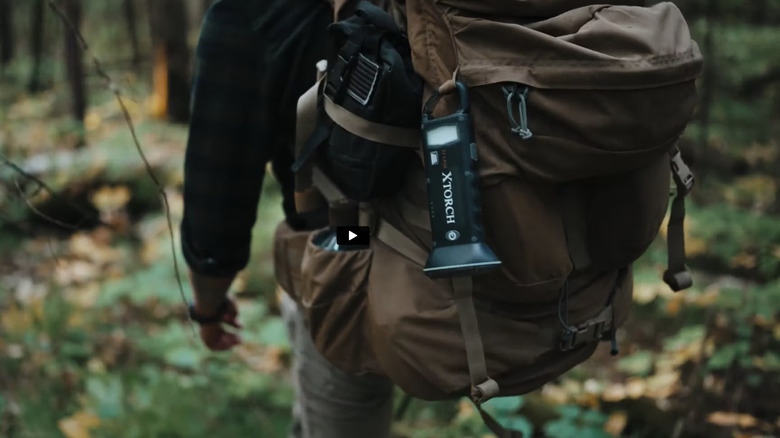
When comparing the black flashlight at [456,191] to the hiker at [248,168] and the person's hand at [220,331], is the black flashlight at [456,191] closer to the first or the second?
the hiker at [248,168]

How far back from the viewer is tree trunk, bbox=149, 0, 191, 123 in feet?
26.5

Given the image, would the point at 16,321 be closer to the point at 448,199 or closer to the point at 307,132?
the point at 307,132

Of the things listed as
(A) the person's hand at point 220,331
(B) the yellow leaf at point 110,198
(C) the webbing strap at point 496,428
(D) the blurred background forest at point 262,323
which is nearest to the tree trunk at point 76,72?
(D) the blurred background forest at point 262,323

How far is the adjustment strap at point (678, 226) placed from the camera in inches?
63.5

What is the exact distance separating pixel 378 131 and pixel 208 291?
86 cm

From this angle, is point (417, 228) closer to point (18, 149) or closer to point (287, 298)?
point (287, 298)

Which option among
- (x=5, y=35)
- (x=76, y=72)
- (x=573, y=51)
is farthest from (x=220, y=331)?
(x=5, y=35)

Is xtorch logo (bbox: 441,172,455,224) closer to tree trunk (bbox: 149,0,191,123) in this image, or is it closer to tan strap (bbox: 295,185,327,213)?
tan strap (bbox: 295,185,327,213)

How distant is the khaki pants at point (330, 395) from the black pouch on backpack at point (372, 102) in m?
0.64

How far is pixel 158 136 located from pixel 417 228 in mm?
6034

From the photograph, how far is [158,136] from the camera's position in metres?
7.00

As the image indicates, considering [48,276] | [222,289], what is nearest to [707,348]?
[222,289]

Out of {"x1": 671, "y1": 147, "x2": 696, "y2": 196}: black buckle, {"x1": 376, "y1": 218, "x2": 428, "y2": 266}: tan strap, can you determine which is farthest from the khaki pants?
{"x1": 671, "y1": 147, "x2": 696, "y2": 196}: black buckle

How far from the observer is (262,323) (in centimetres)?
411
